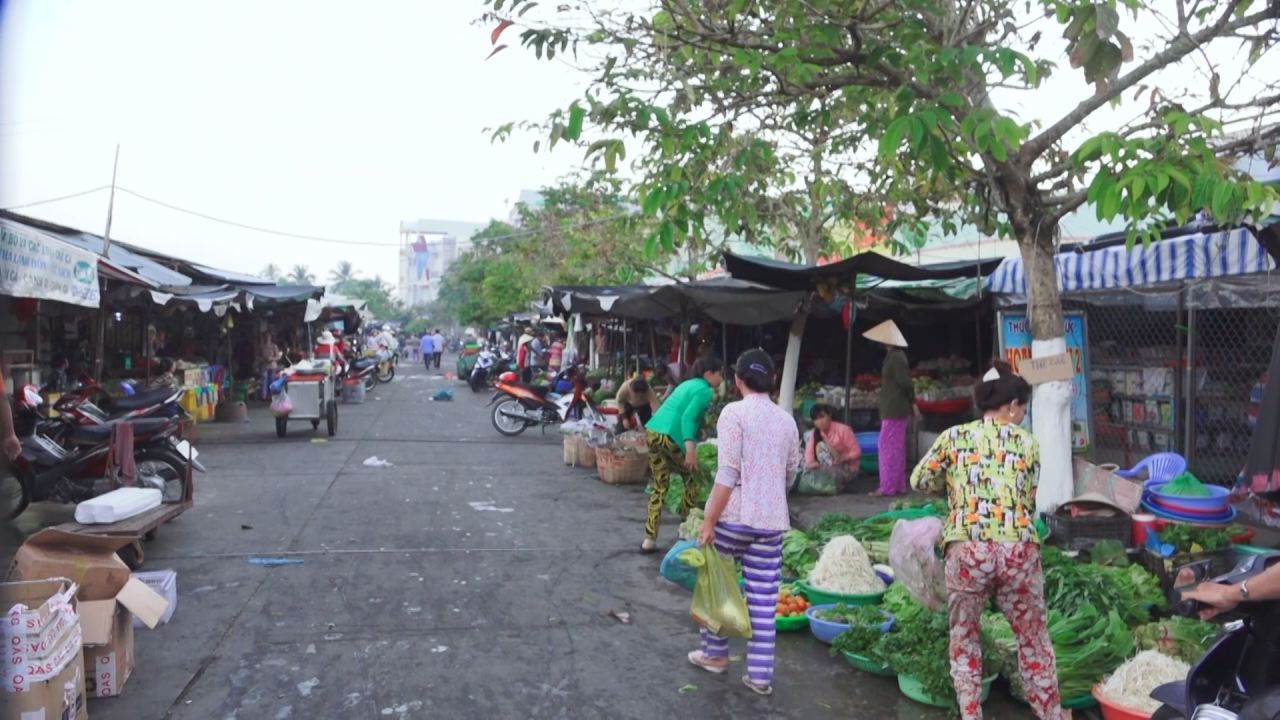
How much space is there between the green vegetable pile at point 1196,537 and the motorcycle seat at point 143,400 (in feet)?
29.4

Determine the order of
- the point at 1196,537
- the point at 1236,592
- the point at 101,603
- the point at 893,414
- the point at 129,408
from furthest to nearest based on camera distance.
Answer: the point at 893,414, the point at 129,408, the point at 1196,537, the point at 101,603, the point at 1236,592

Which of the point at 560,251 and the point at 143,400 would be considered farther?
the point at 560,251

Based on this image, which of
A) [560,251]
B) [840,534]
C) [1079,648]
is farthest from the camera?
[560,251]

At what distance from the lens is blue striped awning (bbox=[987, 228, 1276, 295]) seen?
762cm

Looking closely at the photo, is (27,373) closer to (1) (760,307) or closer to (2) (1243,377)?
(1) (760,307)

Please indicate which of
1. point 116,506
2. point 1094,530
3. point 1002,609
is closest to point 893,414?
point 1094,530

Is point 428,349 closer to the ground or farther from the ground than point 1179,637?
farther from the ground

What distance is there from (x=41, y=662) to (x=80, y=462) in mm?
4911

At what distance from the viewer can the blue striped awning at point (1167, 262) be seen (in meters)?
7.62

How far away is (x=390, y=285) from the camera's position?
100188 millimetres

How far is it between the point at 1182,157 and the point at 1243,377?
5093 mm

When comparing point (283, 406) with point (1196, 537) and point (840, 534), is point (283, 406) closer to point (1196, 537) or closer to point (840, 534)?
point (840, 534)

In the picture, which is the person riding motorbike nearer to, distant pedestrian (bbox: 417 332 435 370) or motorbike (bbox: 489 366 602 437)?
motorbike (bbox: 489 366 602 437)

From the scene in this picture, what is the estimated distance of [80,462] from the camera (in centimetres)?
796
